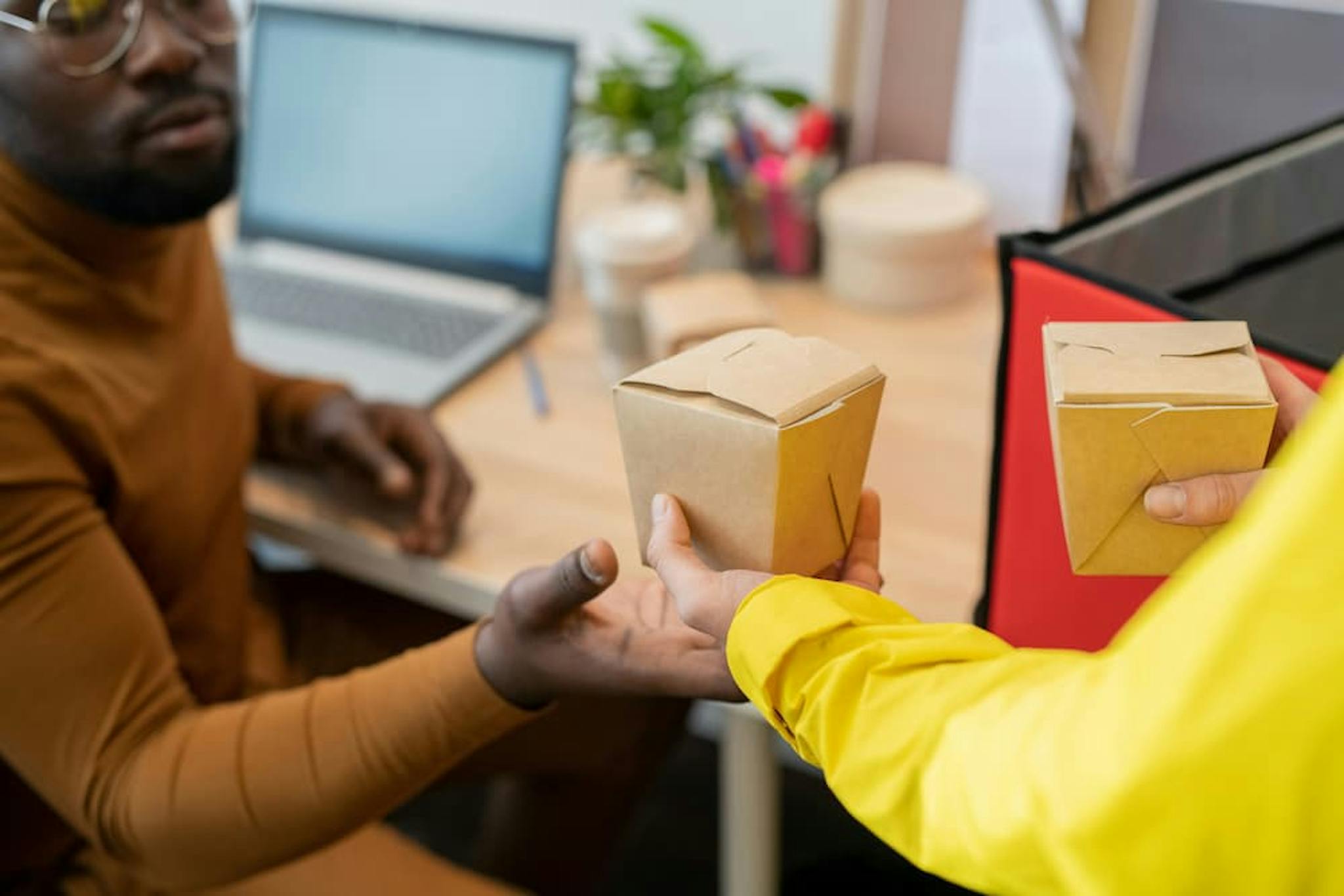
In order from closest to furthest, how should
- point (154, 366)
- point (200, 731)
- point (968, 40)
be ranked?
point (200, 731) → point (154, 366) → point (968, 40)

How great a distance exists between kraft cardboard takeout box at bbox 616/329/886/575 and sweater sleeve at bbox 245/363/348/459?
59cm

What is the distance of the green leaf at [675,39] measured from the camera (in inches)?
57.1

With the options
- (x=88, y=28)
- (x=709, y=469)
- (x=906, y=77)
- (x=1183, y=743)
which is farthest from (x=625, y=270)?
(x=1183, y=743)

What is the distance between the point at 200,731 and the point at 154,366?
28 cm

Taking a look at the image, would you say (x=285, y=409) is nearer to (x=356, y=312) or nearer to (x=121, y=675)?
(x=356, y=312)

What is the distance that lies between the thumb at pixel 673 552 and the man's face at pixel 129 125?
0.48 meters

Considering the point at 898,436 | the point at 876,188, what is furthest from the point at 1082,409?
the point at 876,188

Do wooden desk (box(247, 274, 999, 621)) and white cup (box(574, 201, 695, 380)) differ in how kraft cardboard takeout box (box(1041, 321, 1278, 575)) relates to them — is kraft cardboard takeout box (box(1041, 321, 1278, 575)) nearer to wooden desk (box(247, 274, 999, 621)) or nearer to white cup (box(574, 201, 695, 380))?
wooden desk (box(247, 274, 999, 621))

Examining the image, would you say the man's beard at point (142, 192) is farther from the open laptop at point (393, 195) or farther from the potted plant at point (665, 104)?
the potted plant at point (665, 104)

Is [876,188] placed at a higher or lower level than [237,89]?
lower

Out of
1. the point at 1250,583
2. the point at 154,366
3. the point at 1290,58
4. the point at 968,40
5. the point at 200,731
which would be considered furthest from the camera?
the point at 968,40

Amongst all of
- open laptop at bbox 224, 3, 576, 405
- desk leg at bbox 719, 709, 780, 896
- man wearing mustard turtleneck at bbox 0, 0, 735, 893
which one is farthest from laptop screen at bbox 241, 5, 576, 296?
desk leg at bbox 719, 709, 780, 896

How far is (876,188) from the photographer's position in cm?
142

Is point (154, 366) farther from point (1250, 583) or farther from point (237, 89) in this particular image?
point (1250, 583)
